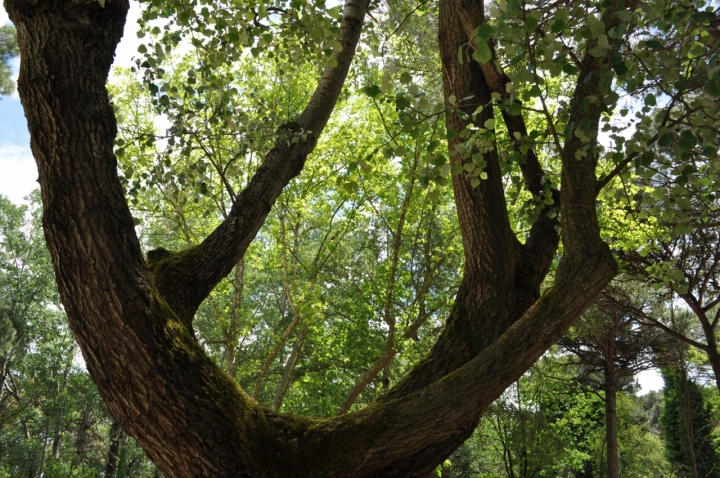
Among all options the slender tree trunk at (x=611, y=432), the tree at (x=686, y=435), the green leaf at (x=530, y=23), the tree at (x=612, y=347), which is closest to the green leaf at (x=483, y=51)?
the green leaf at (x=530, y=23)

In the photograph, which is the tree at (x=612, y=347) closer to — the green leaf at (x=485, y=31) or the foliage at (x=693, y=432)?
the foliage at (x=693, y=432)

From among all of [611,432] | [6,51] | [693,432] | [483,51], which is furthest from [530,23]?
[693,432]

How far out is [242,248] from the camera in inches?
129

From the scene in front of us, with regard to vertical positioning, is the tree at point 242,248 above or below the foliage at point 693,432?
below

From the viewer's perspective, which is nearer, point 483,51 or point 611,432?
point 483,51

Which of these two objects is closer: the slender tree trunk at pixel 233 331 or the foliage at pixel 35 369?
the slender tree trunk at pixel 233 331

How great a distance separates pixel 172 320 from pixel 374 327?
8.64 m

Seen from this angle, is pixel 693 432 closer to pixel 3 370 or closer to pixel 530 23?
pixel 530 23

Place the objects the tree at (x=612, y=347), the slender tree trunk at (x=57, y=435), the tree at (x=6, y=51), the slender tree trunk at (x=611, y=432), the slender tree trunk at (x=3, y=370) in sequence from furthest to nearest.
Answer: the slender tree trunk at (x=57, y=435), the slender tree trunk at (x=3, y=370), the tree at (x=612, y=347), the slender tree trunk at (x=611, y=432), the tree at (x=6, y=51)

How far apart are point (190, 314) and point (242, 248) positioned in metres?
0.50

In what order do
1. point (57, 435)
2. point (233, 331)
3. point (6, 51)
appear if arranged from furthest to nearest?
point (57, 435)
point (6, 51)
point (233, 331)

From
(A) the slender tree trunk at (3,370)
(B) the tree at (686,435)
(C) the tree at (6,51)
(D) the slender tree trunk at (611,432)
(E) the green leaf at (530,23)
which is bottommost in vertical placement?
(E) the green leaf at (530,23)

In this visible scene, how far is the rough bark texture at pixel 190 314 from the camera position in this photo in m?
2.29

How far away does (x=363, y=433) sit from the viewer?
2.60 meters
